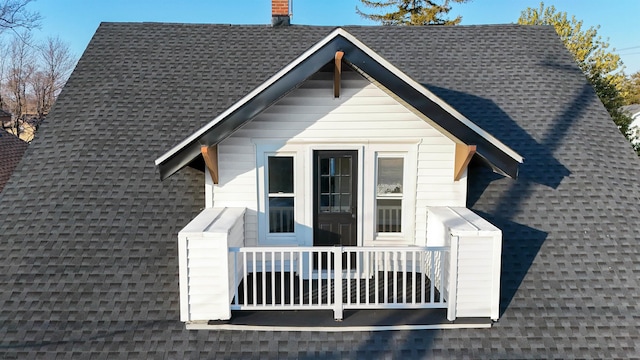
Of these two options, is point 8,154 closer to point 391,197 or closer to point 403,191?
point 391,197

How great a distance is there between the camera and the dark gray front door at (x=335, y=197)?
549 centimetres

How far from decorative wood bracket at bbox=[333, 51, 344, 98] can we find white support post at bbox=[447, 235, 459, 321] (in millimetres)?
2356

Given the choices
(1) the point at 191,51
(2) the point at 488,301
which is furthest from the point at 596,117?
(1) the point at 191,51

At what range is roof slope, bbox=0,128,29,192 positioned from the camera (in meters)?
13.6

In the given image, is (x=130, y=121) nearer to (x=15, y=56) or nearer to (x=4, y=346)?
(x=4, y=346)

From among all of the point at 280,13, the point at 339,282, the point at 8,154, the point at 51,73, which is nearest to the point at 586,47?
the point at 280,13

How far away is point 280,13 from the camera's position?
8867 millimetres

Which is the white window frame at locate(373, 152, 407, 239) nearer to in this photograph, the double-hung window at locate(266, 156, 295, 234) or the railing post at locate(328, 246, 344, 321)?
the double-hung window at locate(266, 156, 295, 234)

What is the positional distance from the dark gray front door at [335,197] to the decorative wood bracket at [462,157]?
1.39 metres

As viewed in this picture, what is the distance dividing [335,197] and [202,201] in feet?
6.46

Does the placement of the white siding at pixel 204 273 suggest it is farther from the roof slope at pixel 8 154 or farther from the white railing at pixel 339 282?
the roof slope at pixel 8 154

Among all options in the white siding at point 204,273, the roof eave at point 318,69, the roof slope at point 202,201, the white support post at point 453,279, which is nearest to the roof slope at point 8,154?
the roof slope at point 202,201

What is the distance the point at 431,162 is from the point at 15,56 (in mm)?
40636

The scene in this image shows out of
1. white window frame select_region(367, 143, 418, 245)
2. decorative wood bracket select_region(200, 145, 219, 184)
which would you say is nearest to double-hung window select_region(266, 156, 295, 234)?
decorative wood bracket select_region(200, 145, 219, 184)
